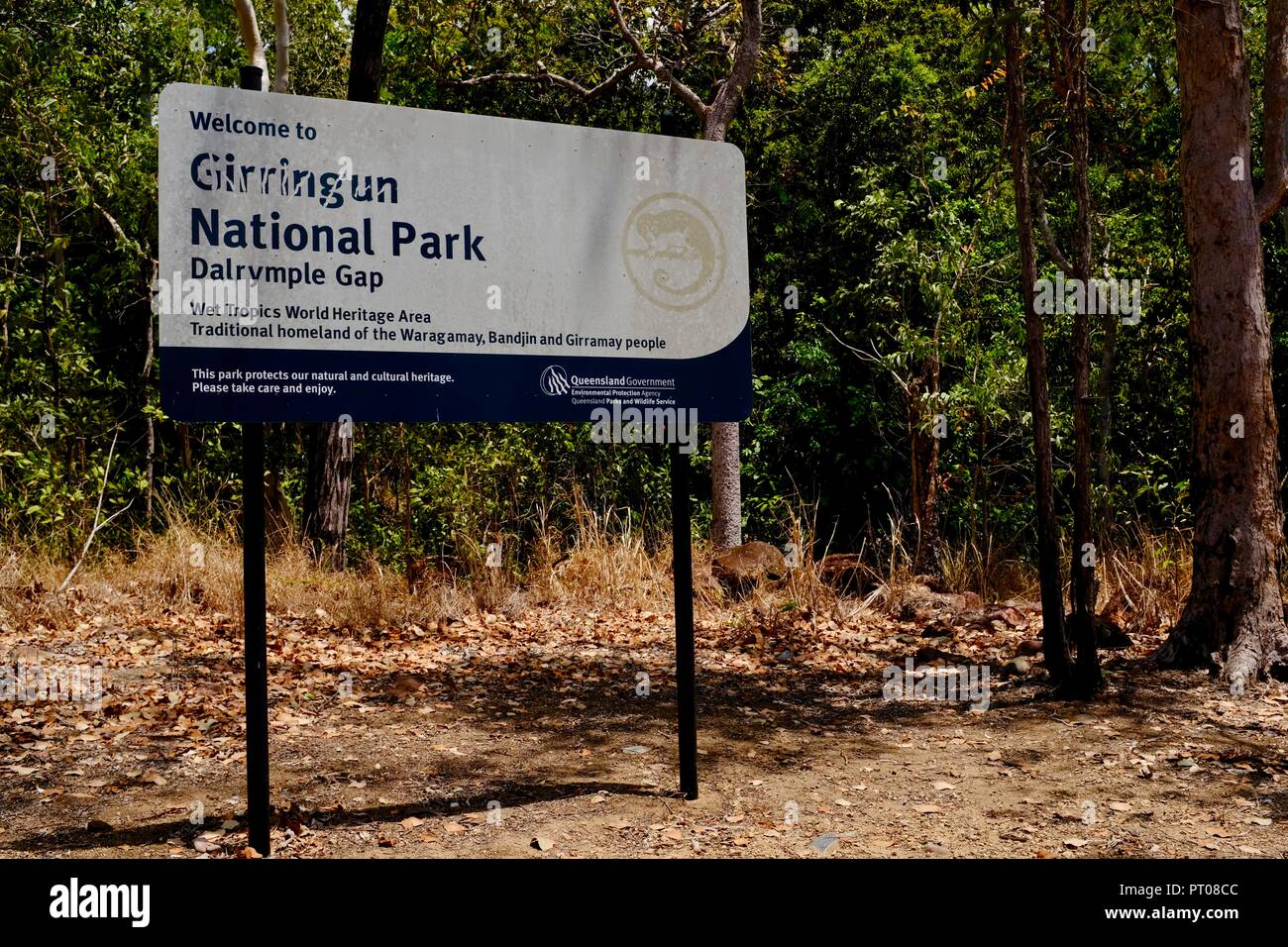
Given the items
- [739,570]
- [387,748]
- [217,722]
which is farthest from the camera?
[739,570]

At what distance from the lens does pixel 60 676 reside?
6.40 metres

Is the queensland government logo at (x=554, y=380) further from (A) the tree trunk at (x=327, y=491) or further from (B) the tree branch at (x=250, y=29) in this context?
(A) the tree trunk at (x=327, y=491)

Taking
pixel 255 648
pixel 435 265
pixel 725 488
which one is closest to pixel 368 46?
pixel 725 488

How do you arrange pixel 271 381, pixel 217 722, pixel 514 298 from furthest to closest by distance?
1. pixel 217 722
2. pixel 514 298
3. pixel 271 381

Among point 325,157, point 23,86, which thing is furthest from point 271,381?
point 23,86

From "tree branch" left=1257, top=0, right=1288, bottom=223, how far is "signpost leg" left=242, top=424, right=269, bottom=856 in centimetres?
547

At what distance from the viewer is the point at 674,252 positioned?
465 centimetres

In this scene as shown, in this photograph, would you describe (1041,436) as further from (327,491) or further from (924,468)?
(327,491)

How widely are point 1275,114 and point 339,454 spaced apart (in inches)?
293

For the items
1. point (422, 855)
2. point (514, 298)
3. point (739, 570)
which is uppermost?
point (514, 298)

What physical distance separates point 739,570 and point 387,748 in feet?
14.2

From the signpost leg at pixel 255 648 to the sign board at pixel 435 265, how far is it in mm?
226

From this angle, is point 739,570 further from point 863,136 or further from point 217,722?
point 863,136

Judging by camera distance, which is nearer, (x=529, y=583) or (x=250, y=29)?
(x=250, y=29)
